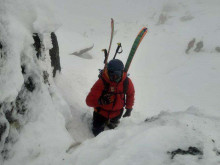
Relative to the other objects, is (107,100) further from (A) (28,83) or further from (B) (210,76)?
(B) (210,76)

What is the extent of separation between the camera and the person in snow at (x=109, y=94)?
11.9ft

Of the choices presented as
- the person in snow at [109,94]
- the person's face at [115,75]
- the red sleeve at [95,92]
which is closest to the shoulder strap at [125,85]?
the person in snow at [109,94]

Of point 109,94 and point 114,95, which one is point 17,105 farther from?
point 114,95

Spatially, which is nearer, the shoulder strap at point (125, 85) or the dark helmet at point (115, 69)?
the dark helmet at point (115, 69)

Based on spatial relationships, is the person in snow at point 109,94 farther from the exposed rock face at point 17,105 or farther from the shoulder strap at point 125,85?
the exposed rock face at point 17,105

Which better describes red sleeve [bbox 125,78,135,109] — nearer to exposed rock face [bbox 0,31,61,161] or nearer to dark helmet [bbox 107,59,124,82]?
dark helmet [bbox 107,59,124,82]

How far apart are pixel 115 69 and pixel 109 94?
2.13 feet

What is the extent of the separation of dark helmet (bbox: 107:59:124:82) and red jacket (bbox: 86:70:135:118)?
156 millimetres

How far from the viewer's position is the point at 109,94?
3.96 metres

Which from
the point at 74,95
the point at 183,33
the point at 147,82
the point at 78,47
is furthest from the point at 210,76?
the point at 183,33

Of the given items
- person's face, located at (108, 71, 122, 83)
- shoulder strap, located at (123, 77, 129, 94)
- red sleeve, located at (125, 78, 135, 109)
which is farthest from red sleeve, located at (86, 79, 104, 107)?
A: red sleeve, located at (125, 78, 135, 109)

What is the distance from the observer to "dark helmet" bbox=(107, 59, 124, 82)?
3535 mm

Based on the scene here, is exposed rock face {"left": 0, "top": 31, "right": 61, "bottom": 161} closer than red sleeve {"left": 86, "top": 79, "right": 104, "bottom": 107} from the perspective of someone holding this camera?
Yes

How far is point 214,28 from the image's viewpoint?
20.2 metres
